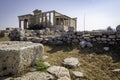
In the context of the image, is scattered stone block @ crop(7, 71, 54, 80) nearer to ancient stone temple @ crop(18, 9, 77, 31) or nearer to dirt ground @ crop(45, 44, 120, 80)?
dirt ground @ crop(45, 44, 120, 80)

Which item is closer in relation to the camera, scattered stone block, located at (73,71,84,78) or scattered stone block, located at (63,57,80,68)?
scattered stone block, located at (73,71,84,78)

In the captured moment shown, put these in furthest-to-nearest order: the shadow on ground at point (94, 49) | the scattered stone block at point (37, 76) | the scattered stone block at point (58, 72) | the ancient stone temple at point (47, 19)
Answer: the ancient stone temple at point (47, 19) → the shadow on ground at point (94, 49) → the scattered stone block at point (58, 72) → the scattered stone block at point (37, 76)

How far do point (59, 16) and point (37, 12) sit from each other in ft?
10.6

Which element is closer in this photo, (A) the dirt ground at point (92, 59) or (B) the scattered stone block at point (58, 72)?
(B) the scattered stone block at point (58, 72)

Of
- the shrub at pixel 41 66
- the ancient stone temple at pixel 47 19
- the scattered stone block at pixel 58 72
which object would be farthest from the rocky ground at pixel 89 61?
the ancient stone temple at pixel 47 19

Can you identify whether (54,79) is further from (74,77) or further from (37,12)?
(37,12)

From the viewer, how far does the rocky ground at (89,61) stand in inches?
217

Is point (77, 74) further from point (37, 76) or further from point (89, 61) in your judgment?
point (89, 61)

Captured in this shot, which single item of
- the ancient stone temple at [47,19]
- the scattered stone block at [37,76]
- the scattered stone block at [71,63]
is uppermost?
the ancient stone temple at [47,19]

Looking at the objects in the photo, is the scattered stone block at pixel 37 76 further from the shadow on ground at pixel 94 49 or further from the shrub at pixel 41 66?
the shadow on ground at pixel 94 49

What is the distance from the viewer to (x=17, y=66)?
498 centimetres

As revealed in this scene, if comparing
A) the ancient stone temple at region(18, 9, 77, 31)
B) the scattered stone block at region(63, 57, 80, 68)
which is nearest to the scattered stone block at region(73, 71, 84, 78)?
the scattered stone block at region(63, 57, 80, 68)

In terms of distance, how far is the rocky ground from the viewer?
551 cm

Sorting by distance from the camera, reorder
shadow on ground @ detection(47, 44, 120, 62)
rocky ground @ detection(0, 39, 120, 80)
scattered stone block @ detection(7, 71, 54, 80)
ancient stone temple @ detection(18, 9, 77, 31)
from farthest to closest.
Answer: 1. ancient stone temple @ detection(18, 9, 77, 31)
2. shadow on ground @ detection(47, 44, 120, 62)
3. rocky ground @ detection(0, 39, 120, 80)
4. scattered stone block @ detection(7, 71, 54, 80)
